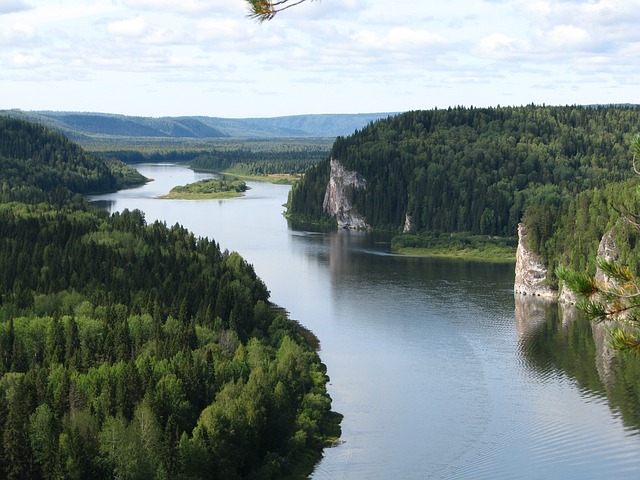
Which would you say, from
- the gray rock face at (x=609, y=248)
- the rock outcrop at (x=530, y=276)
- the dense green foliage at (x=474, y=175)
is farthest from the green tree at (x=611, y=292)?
the dense green foliage at (x=474, y=175)

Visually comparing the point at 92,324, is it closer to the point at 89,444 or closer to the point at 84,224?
the point at 89,444

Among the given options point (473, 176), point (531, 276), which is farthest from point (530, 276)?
point (473, 176)

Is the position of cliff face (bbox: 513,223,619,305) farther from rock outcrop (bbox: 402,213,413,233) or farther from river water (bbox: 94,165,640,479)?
rock outcrop (bbox: 402,213,413,233)

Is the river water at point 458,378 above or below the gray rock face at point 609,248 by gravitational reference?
below

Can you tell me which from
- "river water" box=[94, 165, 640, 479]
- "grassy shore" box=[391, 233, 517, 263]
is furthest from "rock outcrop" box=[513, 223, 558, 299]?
"grassy shore" box=[391, 233, 517, 263]

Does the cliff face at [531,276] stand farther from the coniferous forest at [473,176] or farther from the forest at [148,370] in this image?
the coniferous forest at [473,176]

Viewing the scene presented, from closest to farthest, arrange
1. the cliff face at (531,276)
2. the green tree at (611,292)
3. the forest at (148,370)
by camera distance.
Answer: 1. the green tree at (611,292)
2. the forest at (148,370)
3. the cliff face at (531,276)

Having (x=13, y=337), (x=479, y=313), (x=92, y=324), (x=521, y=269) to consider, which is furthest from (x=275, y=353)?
(x=521, y=269)
